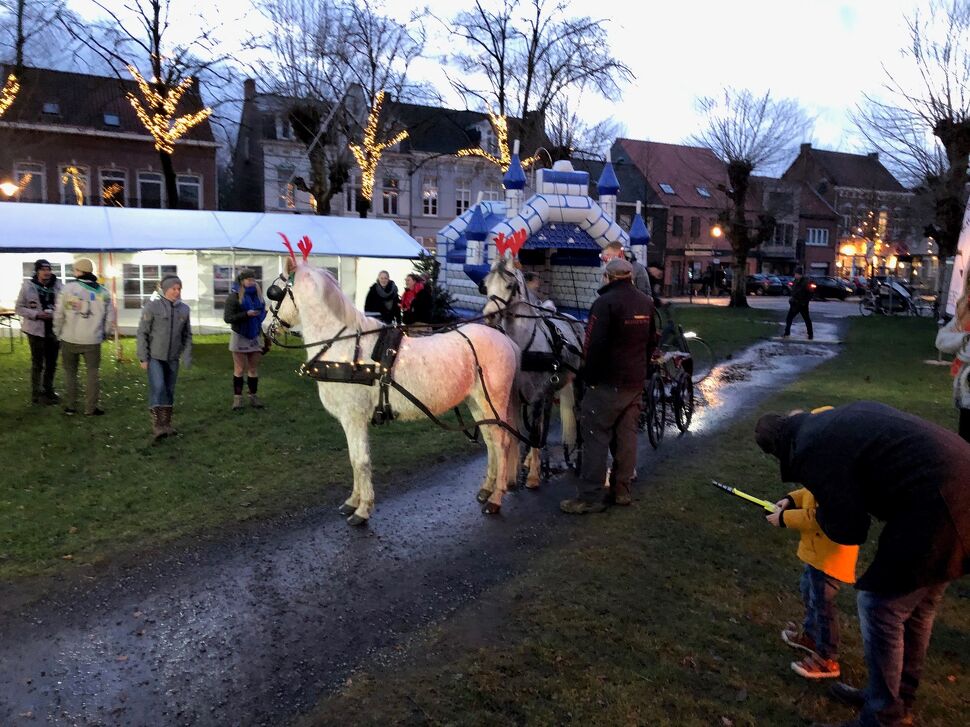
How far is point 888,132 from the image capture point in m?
24.3

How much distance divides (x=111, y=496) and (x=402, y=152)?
37108 mm

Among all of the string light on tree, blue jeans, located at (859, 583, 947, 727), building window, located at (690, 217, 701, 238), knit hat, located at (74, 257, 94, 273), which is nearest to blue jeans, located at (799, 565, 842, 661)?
blue jeans, located at (859, 583, 947, 727)

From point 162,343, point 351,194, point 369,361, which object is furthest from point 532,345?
point 351,194

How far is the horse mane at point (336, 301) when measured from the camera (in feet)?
18.4

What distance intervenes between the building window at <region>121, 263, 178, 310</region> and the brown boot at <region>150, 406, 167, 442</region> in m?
9.65

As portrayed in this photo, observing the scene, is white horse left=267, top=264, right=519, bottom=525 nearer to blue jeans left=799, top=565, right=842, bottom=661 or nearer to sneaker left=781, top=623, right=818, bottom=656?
sneaker left=781, top=623, right=818, bottom=656

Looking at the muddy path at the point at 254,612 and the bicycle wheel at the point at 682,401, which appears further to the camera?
the bicycle wheel at the point at 682,401

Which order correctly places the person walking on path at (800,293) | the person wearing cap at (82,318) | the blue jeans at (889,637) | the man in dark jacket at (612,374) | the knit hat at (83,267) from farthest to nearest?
the person walking on path at (800,293) → the knit hat at (83,267) → the person wearing cap at (82,318) → the man in dark jacket at (612,374) → the blue jeans at (889,637)

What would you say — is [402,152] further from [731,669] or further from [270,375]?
[731,669]

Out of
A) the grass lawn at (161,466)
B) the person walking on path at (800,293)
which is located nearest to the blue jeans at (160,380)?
the grass lawn at (161,466)

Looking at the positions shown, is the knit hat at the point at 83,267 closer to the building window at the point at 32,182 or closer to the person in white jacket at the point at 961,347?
the person in white jacket at the point at 961,347

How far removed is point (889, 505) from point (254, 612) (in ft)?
11.7

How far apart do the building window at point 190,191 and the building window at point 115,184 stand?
2326 mm

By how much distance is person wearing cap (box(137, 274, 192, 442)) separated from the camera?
8148mm
